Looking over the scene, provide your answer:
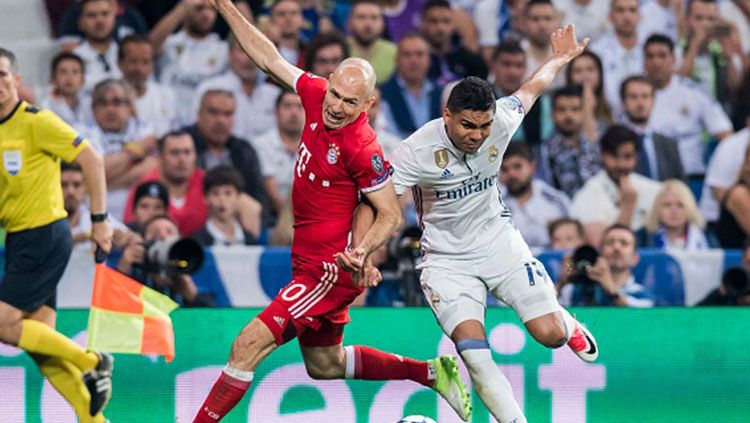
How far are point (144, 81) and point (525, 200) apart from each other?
3.09 m

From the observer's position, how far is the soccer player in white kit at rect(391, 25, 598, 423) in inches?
309

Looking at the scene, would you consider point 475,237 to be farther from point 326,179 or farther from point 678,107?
point 678,107

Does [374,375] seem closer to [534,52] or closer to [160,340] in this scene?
[160,340]

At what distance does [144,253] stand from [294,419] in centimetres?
165

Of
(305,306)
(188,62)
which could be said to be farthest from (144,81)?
(305,306)

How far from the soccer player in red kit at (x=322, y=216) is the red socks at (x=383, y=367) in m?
0.18

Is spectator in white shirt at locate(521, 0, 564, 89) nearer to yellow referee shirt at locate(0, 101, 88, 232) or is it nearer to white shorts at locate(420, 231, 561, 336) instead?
white shorts at locate(420, 231, 561, 336)

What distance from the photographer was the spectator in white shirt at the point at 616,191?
38.5 ft

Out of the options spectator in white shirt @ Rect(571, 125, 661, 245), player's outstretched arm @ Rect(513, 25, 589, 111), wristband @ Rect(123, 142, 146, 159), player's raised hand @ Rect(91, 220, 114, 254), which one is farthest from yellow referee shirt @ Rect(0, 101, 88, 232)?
spectator in white shirt @ Rect(571, 125, 661, 245)

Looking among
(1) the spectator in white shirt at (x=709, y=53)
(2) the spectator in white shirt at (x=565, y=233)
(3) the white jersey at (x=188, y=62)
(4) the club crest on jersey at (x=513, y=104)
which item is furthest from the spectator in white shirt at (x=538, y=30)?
(4) the club crest on jersey at (x=513, y=104)

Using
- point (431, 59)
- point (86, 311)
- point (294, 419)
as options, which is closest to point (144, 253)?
point (86, 311)

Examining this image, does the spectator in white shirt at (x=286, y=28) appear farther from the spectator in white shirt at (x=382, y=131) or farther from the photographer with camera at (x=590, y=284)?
the photographer with camera at (x=590, y=284)

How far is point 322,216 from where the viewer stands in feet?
26.0

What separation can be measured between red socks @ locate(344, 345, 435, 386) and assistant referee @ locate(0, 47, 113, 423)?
4.36 ft
